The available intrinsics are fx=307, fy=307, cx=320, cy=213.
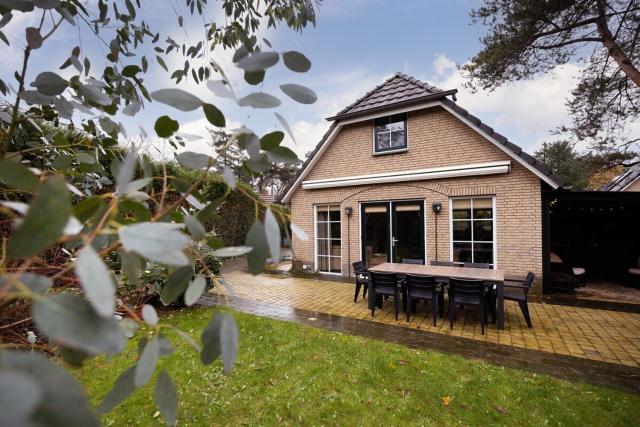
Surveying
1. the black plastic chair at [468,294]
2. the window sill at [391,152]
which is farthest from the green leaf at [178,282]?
the window sill at [391,152]

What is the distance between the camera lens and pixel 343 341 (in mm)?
4695

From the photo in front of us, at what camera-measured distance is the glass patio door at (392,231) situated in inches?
358

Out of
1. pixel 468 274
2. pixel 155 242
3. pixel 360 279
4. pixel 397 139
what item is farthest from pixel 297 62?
pixel 397 139

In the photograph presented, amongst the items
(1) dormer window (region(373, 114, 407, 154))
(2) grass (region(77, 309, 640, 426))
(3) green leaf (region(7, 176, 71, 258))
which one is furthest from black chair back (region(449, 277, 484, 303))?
(3) green leaf (region(7, 176, 71, 258))

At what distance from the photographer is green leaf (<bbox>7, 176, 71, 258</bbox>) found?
1.10 feet

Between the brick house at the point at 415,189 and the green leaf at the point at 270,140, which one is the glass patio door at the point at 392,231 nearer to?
the brick house at the point at 415,189

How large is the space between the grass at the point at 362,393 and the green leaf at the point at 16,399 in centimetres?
330

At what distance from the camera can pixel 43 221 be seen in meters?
0.35

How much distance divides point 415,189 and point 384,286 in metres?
4.06

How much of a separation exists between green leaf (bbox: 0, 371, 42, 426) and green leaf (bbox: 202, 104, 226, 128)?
1.79 feet

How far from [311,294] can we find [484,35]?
8582mm

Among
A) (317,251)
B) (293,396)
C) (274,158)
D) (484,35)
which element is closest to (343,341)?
(293,396)

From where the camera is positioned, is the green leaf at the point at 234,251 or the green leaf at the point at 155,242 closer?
the green leaf at the point at 155,242

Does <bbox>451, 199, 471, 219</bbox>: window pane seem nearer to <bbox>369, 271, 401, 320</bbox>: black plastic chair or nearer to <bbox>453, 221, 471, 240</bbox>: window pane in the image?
<bbox>453, 221, 471, 240</bbox>: window pane
